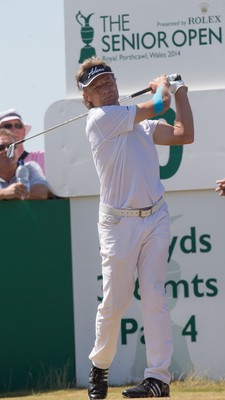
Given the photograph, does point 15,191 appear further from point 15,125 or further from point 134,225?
point 134,225

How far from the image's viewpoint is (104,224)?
21.7ft

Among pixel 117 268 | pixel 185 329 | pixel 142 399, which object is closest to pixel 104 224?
pixel 117 268

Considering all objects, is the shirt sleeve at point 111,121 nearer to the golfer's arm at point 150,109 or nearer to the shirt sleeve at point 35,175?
the golfer's arm at point 150,109

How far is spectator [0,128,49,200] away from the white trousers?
7.73ft

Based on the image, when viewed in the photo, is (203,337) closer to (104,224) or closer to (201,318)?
(201,318)

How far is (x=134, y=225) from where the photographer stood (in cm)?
652

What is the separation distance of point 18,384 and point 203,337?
1.47 metres

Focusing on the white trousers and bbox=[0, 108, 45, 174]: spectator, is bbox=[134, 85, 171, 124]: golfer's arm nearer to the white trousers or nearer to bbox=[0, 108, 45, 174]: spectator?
the white trousers

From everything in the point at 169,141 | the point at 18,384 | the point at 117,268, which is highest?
the point at 169,141

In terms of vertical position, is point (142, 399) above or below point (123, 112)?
below

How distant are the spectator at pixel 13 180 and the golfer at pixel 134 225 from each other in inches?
89.5

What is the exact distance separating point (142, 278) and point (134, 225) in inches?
12.0

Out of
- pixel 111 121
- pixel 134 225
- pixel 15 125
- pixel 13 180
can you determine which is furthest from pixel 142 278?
pixel 15 125

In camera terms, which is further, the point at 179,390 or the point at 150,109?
the point at 179,390
